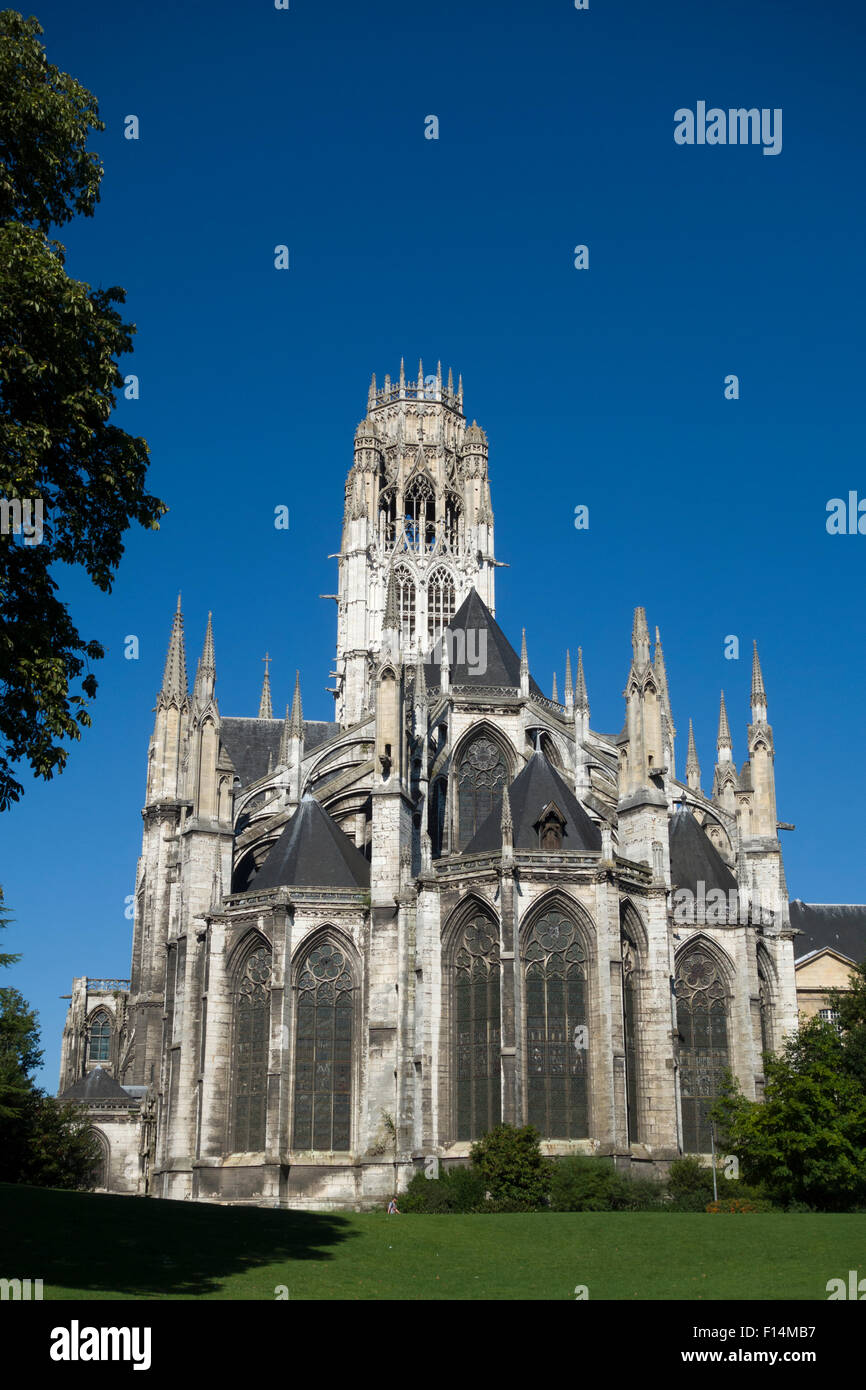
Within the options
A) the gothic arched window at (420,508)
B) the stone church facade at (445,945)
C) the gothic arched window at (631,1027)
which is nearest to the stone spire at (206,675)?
the stone church facade at (445,945)

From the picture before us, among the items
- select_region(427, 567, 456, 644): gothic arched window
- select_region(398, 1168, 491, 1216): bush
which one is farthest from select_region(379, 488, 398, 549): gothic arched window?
select_region(398, 1168, 491, 1216): bush

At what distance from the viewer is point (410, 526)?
278 feet

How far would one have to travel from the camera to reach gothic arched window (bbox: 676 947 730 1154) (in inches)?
1788

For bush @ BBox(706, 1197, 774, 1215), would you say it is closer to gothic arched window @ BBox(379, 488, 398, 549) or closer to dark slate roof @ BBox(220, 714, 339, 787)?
dark slate roof @ BBox(220, 714, 339, 787)

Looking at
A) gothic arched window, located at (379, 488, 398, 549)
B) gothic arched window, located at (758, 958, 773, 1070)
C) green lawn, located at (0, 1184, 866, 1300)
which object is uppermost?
gothic arched window, located at (379, 488, 398, 549)

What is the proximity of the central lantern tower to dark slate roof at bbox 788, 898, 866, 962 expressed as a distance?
916 inches

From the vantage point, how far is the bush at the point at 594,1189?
36.5 meters

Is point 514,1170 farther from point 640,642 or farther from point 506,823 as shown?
point 640,642

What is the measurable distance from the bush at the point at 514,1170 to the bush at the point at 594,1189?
45cm

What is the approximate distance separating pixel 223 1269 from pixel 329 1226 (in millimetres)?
7844

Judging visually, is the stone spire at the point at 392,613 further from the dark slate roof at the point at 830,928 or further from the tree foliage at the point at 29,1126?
the dark slate roof at the point at 830,928

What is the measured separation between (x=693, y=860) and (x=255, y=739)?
30.7 metres
